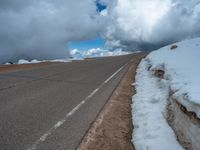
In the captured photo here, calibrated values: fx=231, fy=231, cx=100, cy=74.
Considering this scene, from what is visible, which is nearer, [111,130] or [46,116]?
[111,130]

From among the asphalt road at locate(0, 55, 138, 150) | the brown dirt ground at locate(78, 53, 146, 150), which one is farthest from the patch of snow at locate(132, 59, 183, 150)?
the asphalt road at locate(0, 55, 138, 150)

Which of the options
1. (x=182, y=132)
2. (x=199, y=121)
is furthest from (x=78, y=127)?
(x=199, y=121)

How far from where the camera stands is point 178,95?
15.1ft

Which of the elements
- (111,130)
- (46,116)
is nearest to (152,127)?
(111,130)

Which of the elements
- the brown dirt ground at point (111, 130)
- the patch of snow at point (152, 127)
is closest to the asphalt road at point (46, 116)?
the brown dirt ground at point (111, 130)

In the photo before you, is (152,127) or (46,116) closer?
(152,127)

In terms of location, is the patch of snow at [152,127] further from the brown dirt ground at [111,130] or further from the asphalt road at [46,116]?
the asphalt road at [46,116]

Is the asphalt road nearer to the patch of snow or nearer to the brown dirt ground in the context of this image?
the brown dirt ground

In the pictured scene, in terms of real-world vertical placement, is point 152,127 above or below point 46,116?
below

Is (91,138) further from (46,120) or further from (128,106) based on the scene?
(128,106)

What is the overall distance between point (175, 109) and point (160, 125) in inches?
21.3

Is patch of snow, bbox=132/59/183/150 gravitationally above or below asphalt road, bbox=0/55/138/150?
below

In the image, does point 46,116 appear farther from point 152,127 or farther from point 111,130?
point 152,127

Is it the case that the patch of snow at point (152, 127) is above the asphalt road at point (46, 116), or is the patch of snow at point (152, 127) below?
below
